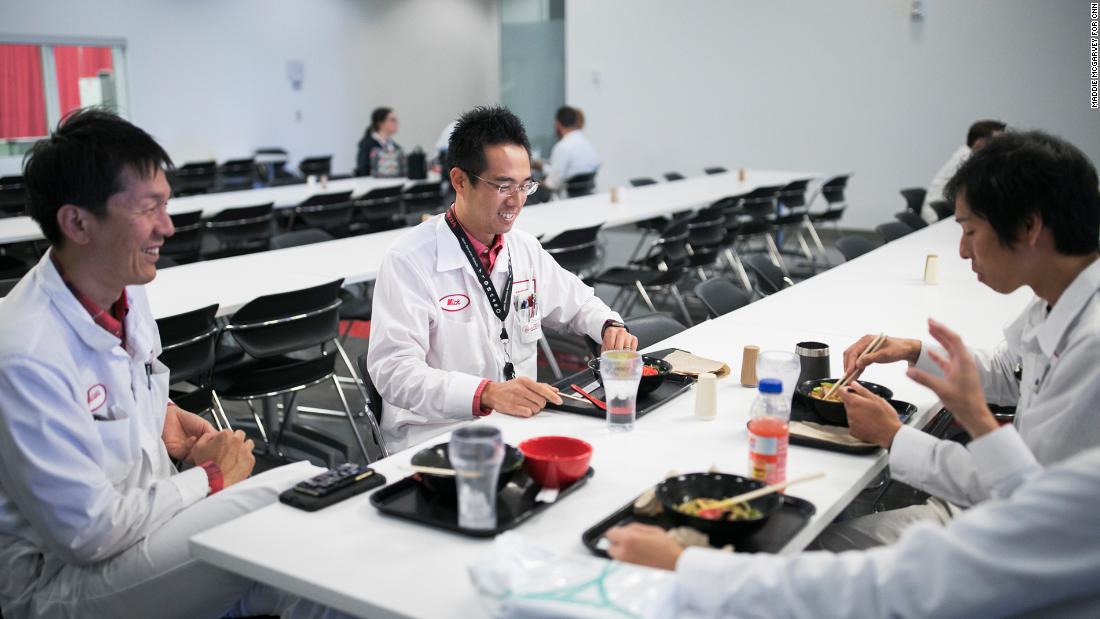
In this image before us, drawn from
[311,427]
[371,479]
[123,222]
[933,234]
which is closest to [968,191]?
[371,479]

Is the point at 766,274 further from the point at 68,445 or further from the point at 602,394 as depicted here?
the point at 68,445

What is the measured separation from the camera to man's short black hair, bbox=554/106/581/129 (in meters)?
9.40

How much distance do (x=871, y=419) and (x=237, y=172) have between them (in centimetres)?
1048

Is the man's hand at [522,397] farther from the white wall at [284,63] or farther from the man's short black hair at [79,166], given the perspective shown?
the white wall at [284,63]

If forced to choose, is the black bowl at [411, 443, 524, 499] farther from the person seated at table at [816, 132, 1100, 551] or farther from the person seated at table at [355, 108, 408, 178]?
the person seated at table at [355, 108, 408, 178]

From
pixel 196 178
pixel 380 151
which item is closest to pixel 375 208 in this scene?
pixel 380 151

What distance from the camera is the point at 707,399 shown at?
2.17 m

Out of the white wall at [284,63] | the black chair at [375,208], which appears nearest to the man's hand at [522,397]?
the black chair at [375,208]

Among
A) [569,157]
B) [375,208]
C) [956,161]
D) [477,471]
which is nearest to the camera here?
[477,471]

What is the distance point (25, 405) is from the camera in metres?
1.67

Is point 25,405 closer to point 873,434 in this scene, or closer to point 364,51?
point 873,434

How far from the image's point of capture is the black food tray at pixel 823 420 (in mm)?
1938

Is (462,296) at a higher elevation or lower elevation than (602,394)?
higher

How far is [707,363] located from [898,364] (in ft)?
1.81
